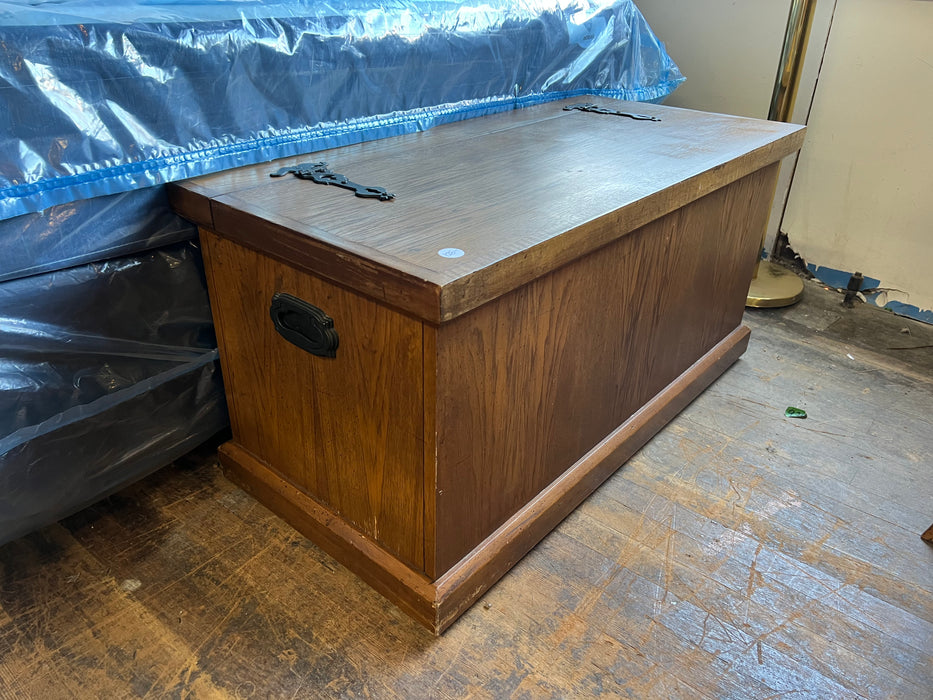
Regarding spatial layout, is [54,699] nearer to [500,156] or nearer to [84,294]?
[84,294]

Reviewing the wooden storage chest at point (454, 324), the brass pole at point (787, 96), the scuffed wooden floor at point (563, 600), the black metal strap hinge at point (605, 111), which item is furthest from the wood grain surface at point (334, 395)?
the brass pole at point (787, 96)

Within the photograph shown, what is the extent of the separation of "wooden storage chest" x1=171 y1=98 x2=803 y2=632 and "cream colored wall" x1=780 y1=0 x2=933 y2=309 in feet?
2.44

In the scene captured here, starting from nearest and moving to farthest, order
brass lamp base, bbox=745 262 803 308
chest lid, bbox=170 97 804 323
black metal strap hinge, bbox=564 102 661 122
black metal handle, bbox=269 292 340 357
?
chest lid, bbox=170 97 804 323
black metal handle, bbox=269 292 340 357
black metal strap hinge, bbox=564 102 661 122
brass lamp base, bbox=745 262 803 308

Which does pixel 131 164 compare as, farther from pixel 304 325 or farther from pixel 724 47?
pixel 724 47

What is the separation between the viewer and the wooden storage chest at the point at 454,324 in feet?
2.73

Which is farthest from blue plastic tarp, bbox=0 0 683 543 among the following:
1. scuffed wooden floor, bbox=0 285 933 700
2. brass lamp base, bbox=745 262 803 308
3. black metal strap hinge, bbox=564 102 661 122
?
brass lamp base, bbox=745 262 803 308

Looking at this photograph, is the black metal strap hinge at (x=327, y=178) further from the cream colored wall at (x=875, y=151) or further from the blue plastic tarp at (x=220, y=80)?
the cream colored wall at (x=875, y=151)

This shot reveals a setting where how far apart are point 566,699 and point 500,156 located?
854mm

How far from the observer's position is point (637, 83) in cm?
187

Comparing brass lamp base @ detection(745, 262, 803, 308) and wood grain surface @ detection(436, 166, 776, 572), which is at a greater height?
wood grain surface @ detection(436, 166, 776, 572)

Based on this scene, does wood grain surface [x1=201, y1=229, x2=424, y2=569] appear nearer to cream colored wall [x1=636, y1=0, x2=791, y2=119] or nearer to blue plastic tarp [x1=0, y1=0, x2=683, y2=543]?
blue plastic tarp [x1=0, y1=0, x2=683, y2=543]

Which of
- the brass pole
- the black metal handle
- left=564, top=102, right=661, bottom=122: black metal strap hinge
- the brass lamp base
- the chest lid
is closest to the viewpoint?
the chest lid

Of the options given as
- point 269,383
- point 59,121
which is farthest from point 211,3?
point 269,383

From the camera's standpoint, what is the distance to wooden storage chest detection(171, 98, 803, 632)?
0.83 meters
